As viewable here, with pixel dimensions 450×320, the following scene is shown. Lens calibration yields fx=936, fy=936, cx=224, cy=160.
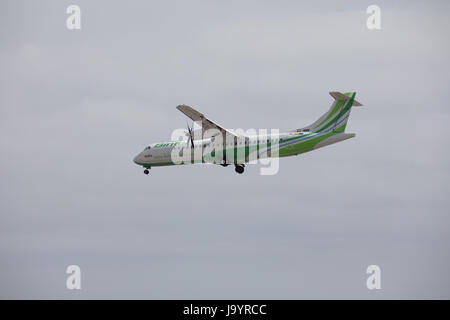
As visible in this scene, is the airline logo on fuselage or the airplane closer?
the airplane

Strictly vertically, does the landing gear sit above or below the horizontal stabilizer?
below

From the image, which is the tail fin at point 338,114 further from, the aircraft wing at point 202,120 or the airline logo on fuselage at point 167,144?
the airline logo on fuselage at point 167,144

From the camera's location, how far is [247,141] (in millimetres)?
65625

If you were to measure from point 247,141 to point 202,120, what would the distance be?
3.48 meters

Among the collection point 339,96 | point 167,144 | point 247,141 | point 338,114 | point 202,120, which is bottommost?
point 247,141

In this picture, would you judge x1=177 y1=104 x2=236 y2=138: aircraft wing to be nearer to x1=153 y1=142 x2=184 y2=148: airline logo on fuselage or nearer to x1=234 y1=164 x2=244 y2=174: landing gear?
x1=234 y1=164 x2=244 y2=174: landing gear

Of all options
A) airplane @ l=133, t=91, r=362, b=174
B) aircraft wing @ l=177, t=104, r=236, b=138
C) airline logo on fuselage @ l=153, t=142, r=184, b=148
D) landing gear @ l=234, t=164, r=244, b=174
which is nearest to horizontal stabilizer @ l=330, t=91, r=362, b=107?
airplane @ l=133, t=91, r=362, b=174

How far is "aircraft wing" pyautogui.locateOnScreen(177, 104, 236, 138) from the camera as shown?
211 feet

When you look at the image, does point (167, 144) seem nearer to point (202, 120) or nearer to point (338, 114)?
point (202, 120)

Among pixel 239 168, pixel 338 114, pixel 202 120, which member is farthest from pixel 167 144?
pixel 338 114

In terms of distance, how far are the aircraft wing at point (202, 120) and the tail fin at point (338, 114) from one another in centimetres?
686
